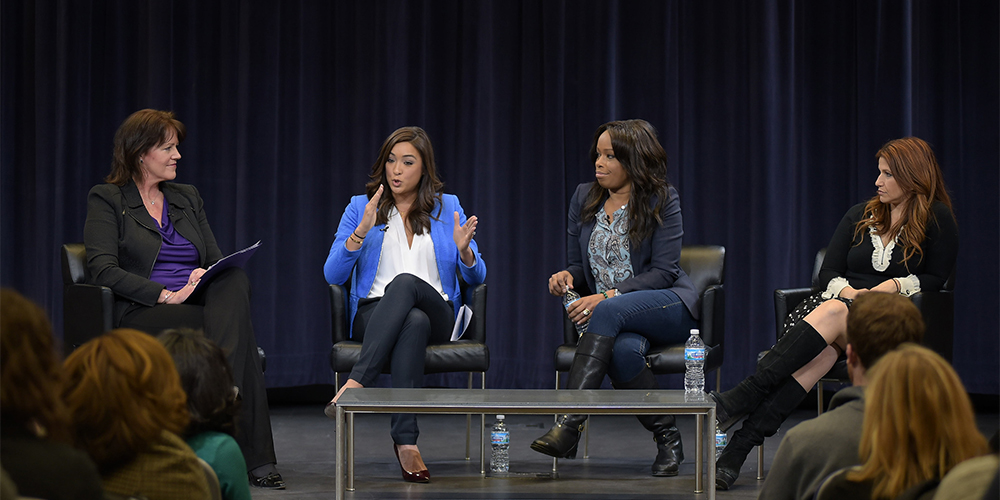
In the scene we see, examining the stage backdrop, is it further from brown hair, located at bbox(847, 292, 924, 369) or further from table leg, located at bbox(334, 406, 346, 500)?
brown hair, located at bbox(847, 292, 924, 369)

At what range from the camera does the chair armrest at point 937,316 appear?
3.24m

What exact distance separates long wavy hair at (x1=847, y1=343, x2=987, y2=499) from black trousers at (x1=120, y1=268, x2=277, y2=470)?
212 cm

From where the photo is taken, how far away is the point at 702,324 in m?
3.45

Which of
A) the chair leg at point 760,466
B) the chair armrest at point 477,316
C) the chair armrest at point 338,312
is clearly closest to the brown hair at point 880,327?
the chair leg at point 760,466

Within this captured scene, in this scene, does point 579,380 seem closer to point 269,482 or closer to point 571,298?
point 571,298

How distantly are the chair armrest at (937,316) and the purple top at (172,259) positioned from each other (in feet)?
8.39

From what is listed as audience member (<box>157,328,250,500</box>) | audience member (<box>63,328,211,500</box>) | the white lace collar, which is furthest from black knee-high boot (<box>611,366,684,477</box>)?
audience member (<box>63,328,211,500</box>)

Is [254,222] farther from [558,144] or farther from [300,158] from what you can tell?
[558,144]

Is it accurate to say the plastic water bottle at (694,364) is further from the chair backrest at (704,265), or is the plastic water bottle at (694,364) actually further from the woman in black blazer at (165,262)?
the woman in black blazer at (165,262)

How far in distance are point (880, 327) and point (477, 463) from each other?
212 cm

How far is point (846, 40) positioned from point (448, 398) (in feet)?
9.99

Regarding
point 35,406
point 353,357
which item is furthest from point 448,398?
point 35,406

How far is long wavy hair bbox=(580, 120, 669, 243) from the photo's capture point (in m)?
3.48

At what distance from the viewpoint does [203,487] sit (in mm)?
1436
